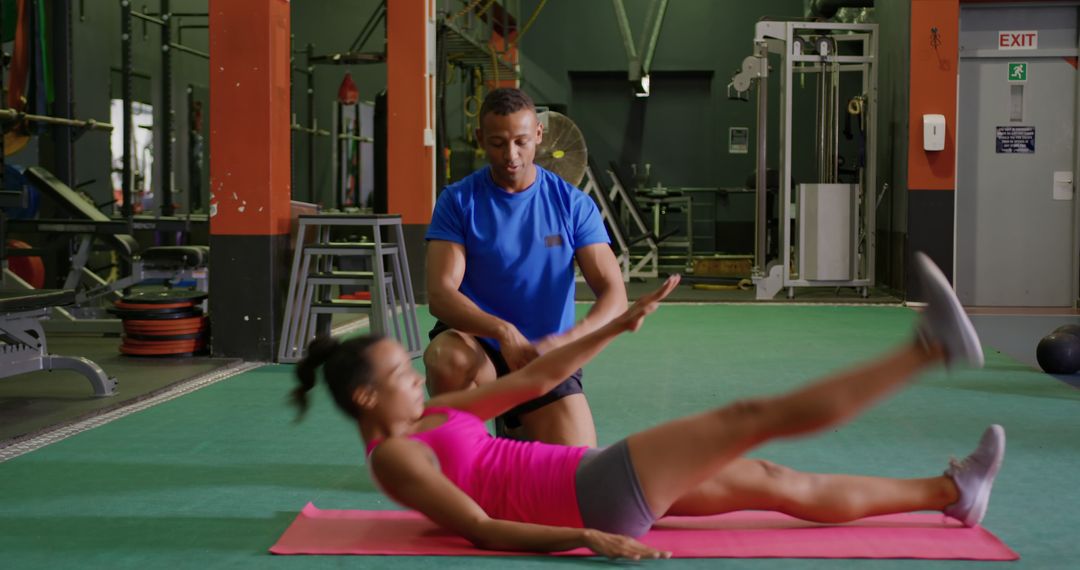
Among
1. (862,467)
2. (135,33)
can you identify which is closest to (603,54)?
(135,33)

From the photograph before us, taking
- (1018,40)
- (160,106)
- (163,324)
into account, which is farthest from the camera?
(1018,40)

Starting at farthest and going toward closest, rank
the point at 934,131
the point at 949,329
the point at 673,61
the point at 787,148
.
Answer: the point at 673,61
the point at 787,148
the point at 934,131
the point at 949,329

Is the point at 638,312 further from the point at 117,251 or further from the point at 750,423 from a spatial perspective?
the point at 117,251

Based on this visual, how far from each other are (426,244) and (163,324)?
1.63 m

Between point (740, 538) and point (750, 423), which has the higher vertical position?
point (750, 423)

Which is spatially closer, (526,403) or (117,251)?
(526,403)

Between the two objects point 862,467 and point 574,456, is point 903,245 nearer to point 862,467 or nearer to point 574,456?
point 862,467

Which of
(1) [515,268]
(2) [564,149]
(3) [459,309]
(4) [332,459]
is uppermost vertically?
(2) [564,149]

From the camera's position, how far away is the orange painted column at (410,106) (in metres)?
9.15

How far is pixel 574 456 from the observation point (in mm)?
2537

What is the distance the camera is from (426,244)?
5500 millimetres

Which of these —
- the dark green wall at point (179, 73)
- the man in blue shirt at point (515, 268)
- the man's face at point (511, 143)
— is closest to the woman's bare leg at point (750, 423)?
the man in blue shirt at point (515, 268)

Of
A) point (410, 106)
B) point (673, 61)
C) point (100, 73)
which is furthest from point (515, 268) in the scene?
point (673, 61)

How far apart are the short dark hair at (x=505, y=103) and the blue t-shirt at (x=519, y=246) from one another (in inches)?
9.4
